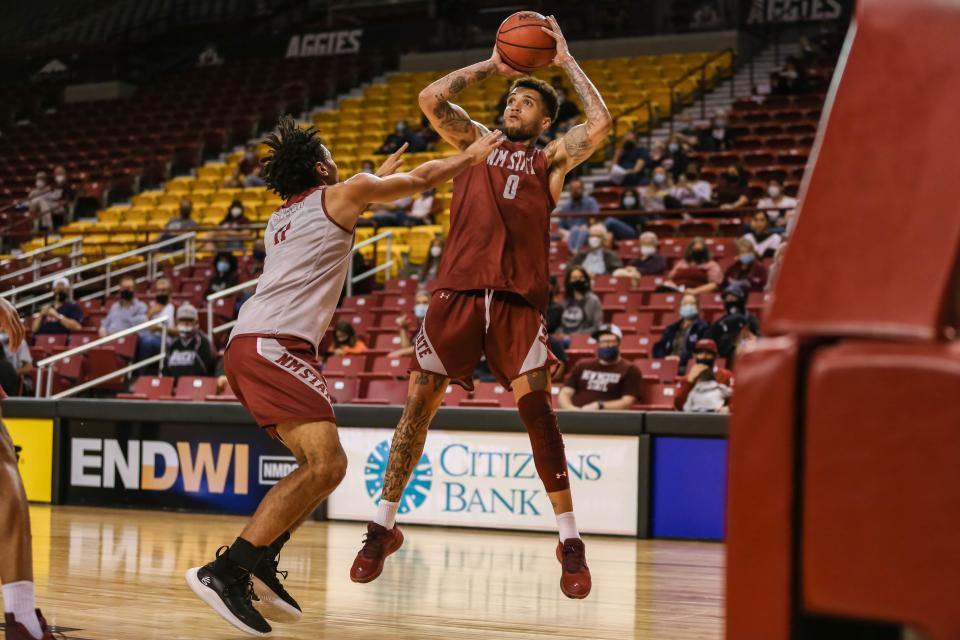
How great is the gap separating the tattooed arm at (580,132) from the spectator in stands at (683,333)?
18.8 feet

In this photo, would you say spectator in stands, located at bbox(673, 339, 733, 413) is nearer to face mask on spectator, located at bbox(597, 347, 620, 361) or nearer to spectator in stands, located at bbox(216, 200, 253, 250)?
face mask on spectator, located at bbox(597, 347, 620, 361)

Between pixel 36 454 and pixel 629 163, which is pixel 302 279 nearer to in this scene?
pixel 36 454

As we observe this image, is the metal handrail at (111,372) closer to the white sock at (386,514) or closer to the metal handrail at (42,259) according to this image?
the metal handrail at (42,259)

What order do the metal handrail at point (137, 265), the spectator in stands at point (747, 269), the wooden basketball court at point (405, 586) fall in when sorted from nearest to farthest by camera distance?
1. the wooden basketball court at point (405, 586)
2. the spectator in stands at point (747, 269)
3. the metal handrail at point (137, 265)

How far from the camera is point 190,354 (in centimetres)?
1259

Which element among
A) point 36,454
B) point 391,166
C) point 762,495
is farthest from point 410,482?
point 762,495

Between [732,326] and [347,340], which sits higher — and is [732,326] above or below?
above

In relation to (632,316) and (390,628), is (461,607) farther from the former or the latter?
(632,316)

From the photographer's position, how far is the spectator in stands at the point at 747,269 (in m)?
12.1

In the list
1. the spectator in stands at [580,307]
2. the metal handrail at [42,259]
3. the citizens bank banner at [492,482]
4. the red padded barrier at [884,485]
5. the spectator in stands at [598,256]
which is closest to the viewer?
the red padded barrier at [884,485]

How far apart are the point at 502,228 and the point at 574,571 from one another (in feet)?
4.82

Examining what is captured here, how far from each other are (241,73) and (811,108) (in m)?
13.4

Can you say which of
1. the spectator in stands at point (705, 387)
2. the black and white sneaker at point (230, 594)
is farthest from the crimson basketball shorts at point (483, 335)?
the spectator in stands at point (705, 387)

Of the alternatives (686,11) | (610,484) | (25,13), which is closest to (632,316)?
(610,484)
